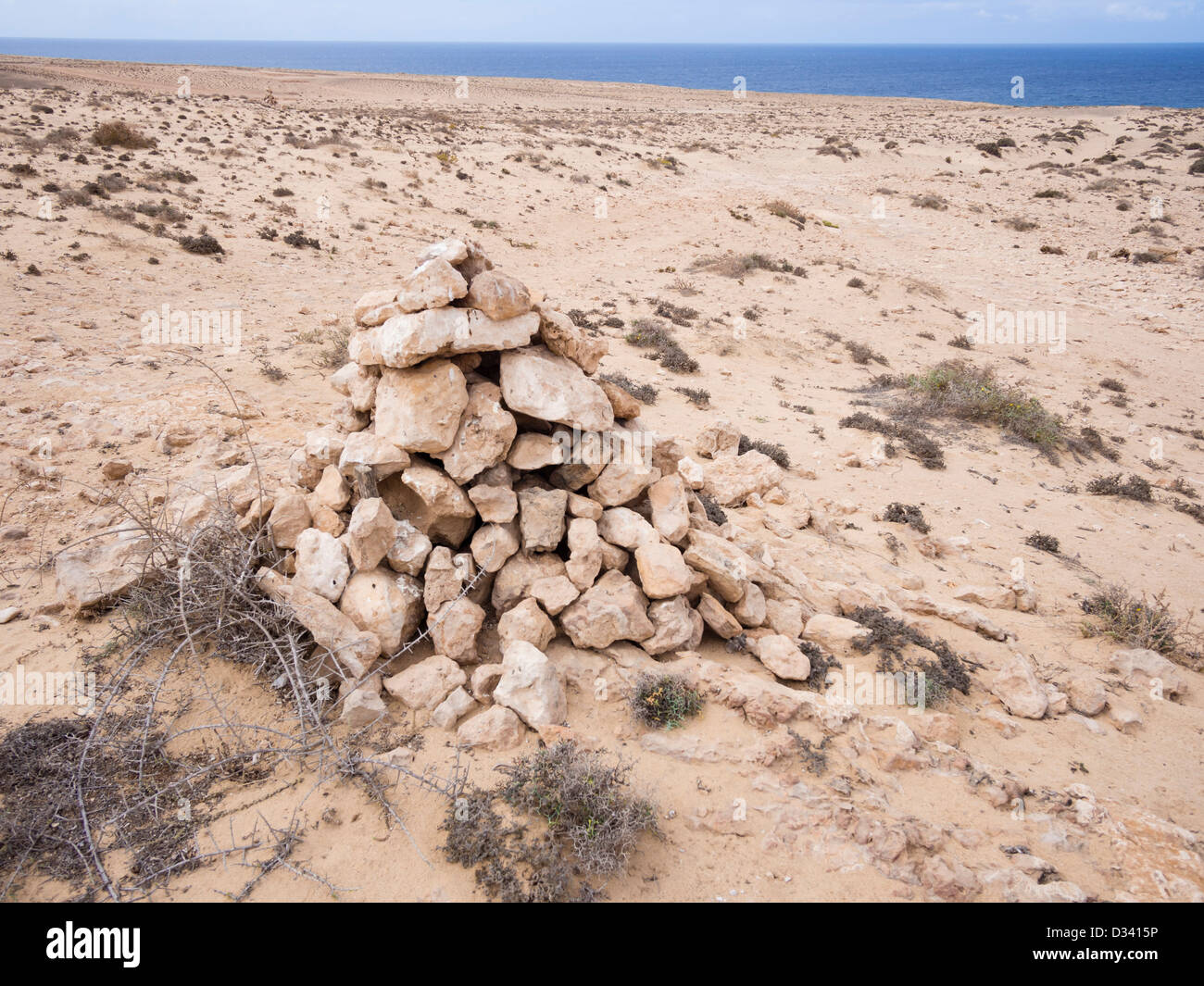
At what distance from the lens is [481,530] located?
193 inches

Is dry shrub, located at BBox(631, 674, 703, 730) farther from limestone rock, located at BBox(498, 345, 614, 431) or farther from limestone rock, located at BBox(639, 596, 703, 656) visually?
limestone rock, located at BBox(498, 345, 614, 431)

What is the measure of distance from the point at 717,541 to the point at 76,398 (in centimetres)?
816

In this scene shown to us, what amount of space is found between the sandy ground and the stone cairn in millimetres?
440

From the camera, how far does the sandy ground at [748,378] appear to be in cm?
365

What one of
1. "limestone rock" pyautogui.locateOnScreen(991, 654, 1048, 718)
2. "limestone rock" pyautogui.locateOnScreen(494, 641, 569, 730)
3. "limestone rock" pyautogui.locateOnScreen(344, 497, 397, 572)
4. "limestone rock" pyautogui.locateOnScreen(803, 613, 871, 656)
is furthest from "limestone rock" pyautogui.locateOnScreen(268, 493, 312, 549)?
"limestone rock" pyautogui.locateOnScreen(991, 654, 1048, 718)

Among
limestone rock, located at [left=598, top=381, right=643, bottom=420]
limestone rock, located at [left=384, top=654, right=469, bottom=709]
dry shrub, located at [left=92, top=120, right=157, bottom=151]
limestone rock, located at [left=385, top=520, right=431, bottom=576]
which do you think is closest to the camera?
limestone rock, located at [left=384, top=654, right=469, bottom=709]

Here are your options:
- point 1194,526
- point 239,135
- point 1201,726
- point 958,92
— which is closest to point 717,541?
point 1201,726

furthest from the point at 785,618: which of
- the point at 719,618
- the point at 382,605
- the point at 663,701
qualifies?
the point at 382,605

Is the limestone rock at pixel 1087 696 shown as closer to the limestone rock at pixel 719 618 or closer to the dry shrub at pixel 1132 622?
the dry shrub at pixel 1132 622

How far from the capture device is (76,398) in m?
7.67

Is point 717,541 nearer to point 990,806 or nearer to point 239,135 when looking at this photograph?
point 990,806

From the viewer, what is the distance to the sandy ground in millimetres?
3654

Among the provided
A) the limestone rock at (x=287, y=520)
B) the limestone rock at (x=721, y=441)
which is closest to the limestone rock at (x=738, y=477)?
the limestone rock at (x=721, y=441)

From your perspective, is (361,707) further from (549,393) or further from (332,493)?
(549,393)
